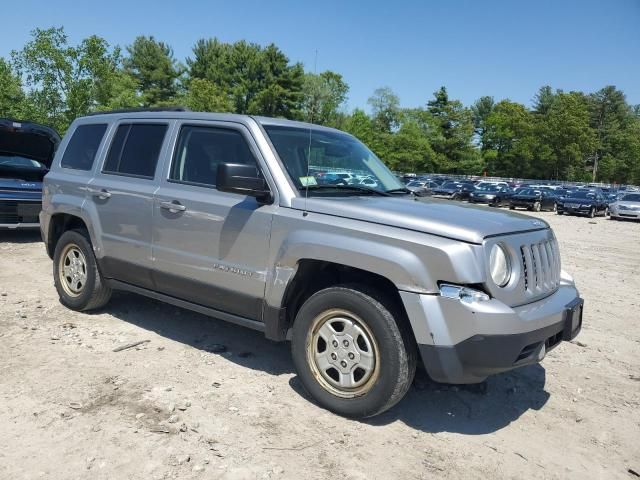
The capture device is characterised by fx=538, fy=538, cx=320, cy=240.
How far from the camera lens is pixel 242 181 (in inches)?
146

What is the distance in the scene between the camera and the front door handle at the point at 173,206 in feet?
14.2

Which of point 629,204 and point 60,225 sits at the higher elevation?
point 60,225

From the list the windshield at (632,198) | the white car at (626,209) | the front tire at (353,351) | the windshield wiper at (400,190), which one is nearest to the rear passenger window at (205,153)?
the windshield wiper at (400,190)

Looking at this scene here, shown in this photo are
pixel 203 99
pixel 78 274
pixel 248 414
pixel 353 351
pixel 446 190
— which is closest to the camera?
pixel 353 351

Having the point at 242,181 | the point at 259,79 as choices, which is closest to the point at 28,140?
the point at 242,181

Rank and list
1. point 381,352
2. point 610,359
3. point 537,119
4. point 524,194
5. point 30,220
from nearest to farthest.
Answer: point 381,352
point 610,359
point 30,220
point 524,194
point 537,119

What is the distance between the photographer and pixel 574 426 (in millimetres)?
3750

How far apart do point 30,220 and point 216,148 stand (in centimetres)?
665

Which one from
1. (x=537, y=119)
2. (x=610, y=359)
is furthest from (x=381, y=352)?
(x=537, y=119)

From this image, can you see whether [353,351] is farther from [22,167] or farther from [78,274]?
[22,167]

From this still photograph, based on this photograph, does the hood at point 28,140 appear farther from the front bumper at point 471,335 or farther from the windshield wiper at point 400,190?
the front bumper at point 471,335

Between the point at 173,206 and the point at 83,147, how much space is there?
6.10ft

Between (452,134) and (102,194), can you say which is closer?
(102,194)

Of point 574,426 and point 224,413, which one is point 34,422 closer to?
point 224,413
